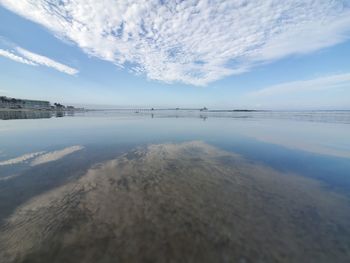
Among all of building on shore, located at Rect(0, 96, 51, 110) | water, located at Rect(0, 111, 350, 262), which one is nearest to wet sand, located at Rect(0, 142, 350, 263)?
water, located at Rect(0, 111, 350, 262)

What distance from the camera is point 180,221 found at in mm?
5176

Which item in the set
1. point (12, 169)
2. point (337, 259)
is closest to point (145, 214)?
point (337, 259)

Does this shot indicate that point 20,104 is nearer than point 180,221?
No

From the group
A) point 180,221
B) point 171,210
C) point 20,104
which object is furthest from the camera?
point 20,104

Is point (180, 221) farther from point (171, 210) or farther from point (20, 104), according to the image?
point (20, 104)

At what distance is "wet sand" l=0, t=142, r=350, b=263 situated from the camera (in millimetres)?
4039

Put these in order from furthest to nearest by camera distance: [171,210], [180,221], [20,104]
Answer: [20,104], [171,210], [180,221]

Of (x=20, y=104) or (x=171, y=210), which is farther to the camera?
(x=20, y=104)

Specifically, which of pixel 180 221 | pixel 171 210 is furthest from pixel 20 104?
pixel 180 221

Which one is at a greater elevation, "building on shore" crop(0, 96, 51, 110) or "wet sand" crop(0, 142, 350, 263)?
"building on shore" crop(0, 96, 51, 110)

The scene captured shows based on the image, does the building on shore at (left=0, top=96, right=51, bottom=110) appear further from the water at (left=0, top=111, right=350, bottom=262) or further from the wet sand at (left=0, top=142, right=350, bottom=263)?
the wet sand at (left=0, top=142, right=350, bottom=263)

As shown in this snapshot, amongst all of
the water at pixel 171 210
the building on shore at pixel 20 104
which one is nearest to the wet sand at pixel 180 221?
the water at pixel 171 210

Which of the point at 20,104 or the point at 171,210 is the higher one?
the point at 20,104

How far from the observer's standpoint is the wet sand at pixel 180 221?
13.3ft
